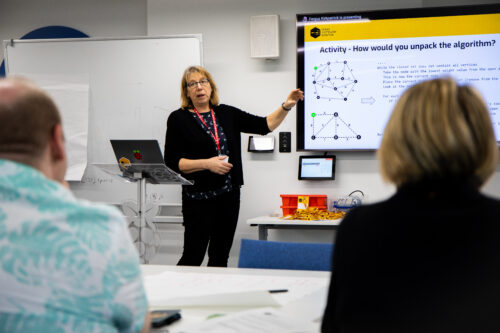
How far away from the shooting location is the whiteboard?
4184 mm

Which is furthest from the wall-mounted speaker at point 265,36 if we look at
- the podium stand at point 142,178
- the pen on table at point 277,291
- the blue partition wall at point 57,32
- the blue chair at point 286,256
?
the pen on table at point 277,291

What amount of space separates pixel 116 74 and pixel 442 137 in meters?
3.80

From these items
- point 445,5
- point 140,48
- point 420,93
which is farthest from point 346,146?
point 420,93

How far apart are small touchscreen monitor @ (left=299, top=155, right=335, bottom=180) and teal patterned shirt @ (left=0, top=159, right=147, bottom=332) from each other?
330cm

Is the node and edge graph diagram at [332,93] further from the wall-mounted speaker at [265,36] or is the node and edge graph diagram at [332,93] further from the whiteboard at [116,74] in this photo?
the whiteboard at [116,74]

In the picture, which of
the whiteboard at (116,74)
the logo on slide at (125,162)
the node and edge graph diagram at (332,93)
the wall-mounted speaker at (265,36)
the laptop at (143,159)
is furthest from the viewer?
the whiteboard at (116,74)

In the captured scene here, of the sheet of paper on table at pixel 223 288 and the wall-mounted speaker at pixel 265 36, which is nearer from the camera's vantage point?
the sheet of paper on table at pixel 223 288

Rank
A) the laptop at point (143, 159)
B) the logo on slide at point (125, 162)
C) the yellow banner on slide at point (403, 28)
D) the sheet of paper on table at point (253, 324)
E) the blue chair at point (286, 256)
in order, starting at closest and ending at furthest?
the sheet of paper on table at point (253, 324)
the blue chair at point (286, 256)
the laptop at point (143, 159)
the logo on slide at point (125, 162)
the yellow banner on slide at point (403, 28)

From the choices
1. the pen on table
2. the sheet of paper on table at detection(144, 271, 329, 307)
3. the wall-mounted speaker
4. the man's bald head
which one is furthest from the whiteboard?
the man's bald head

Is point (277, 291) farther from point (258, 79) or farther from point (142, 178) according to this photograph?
point (258, 79)

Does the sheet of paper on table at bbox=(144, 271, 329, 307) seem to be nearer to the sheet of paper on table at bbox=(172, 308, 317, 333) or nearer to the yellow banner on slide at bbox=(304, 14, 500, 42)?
the sheet of paper on table at bbox=(172, 308, 317, 333)

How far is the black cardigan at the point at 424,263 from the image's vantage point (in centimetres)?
83

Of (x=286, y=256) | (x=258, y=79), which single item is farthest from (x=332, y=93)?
Answer: (x=286, y=256)

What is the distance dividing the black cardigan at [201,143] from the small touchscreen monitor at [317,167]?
805mm
